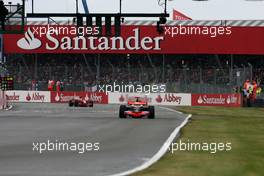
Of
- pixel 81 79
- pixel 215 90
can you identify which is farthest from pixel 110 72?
pixel 215 90

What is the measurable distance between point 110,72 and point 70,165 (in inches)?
1493

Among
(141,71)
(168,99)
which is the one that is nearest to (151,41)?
(168,99)

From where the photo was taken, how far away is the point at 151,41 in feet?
180

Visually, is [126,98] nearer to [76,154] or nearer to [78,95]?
[78,95]

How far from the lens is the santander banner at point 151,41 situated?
178 feet

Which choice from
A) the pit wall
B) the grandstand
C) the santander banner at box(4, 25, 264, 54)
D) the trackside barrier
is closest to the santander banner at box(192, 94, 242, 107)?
the pit wall

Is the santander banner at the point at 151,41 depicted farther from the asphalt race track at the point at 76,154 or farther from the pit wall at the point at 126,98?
the asphalt race track at the point at 76,154

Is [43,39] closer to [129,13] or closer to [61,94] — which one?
[61,94]

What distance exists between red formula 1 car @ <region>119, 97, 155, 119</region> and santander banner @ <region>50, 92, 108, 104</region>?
63.6ft

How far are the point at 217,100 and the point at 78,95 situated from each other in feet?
32.1

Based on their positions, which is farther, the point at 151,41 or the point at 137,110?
the point at 151,41

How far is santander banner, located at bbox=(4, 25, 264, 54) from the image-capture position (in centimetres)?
5428

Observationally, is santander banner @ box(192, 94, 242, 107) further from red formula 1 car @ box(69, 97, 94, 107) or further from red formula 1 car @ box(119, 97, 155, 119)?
red formula 1 car @ box(119, 97, 155, 119)

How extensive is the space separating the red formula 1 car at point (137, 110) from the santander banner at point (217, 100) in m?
17.8
